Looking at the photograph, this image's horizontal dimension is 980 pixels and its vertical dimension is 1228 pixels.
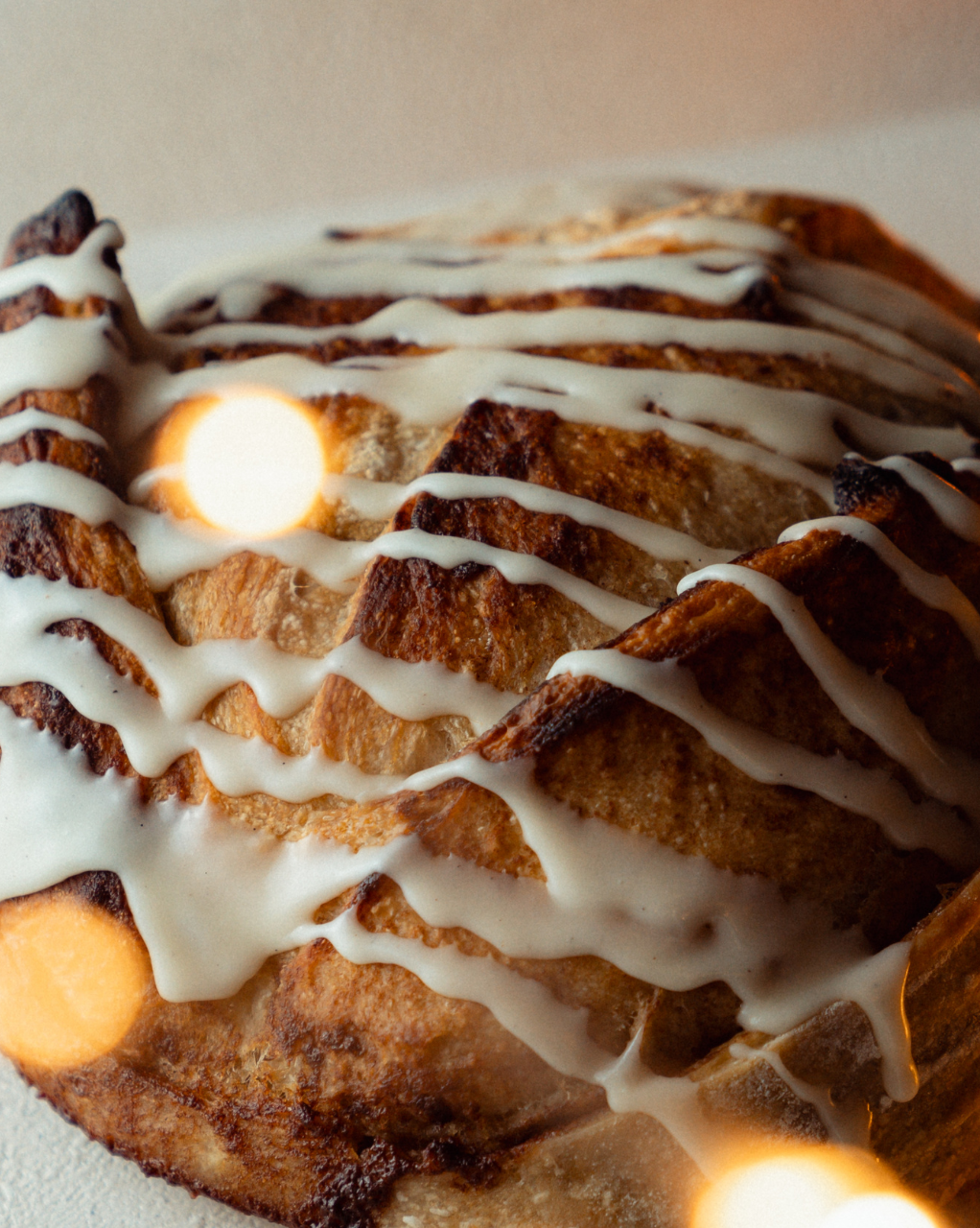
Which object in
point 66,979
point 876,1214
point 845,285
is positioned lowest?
point 66,979

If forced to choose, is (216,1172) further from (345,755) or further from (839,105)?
(839,105)

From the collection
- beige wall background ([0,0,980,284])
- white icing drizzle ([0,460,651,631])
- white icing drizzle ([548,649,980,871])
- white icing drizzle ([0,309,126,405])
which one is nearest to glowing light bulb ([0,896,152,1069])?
white icing drizzle ([0,460,651,631])

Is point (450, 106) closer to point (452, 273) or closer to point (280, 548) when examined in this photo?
point (452, 273)

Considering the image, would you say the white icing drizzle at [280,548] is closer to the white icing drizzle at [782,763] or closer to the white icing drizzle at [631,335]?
the white icing drizzle at [782,763]

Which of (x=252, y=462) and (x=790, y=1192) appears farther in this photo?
(x=252, y=462)

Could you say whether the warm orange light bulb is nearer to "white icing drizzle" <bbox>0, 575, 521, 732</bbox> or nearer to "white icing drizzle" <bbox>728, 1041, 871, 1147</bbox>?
"white icing drizzle" <bbox>0, 575, 521, 732</bbox>

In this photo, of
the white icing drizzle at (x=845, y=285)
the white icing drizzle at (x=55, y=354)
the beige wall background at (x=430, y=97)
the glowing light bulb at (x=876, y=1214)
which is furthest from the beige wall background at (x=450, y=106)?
the glowing light bulb at (x=876, y=1214)

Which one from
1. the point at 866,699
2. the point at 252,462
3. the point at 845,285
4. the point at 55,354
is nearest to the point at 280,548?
the point at 252,462
